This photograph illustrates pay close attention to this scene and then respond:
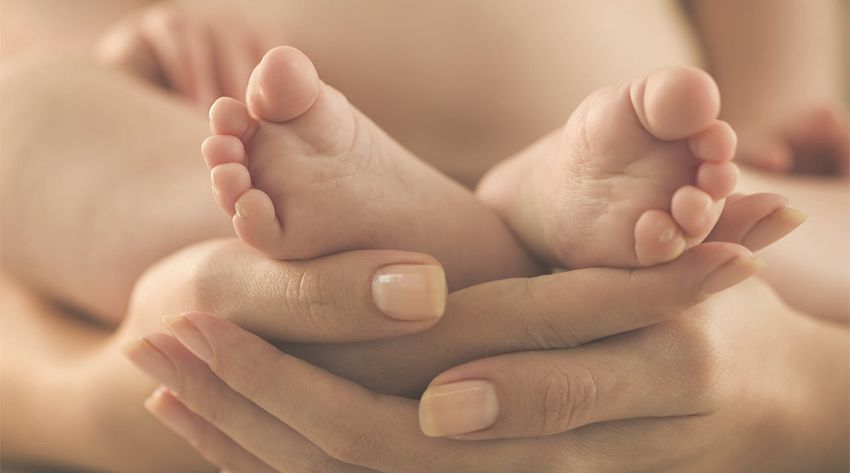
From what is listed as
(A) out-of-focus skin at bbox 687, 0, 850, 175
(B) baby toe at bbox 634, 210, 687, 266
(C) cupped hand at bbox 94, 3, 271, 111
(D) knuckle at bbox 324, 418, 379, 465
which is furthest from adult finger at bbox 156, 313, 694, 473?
(A) out-of-focus skin at bbox 687, 0, 850, 175

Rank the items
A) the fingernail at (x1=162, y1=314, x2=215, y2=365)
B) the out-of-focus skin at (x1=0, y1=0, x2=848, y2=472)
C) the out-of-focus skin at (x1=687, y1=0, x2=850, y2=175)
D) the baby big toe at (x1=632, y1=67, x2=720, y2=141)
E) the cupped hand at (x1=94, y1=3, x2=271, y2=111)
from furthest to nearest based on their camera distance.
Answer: the out-of-focus skin at (x1=687, y1=0, x2=850, y2=175) → the cupped hand at (x1=94, y1=3, x2=271, y2=111) → the out-of-focus skin at (x1=0, y1=0, x2=848, y2=472) → the fingernail at (x1=162, y1=314, x2=215, y2=365) → the baby big toe at (x1=632, y1=67, x2=720, y2=141)

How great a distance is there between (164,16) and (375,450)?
0.46 m

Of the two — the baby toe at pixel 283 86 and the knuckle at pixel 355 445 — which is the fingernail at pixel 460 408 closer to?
the knuckle at pixel 355 445

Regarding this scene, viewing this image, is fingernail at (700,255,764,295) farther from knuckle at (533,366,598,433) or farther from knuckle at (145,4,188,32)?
knuckle at (145,4,188,32)

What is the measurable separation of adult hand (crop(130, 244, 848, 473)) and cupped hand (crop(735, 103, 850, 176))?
31cm

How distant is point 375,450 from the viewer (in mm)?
427

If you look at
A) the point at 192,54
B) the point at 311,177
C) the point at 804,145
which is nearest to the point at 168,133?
the point at 192,54

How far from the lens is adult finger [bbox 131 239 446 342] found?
0.39 m

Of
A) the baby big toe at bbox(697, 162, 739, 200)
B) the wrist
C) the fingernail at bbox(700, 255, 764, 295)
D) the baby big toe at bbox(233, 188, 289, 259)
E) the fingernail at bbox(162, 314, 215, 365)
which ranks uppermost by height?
the baby big toe at bbox(233, 188, 289, 259)

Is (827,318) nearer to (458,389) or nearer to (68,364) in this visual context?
(458,389)

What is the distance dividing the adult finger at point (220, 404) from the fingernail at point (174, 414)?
0.04 metres

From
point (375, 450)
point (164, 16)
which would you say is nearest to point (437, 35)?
point (164, 16)

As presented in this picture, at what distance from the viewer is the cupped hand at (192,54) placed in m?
0.69

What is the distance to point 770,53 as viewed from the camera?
0.93 metres
